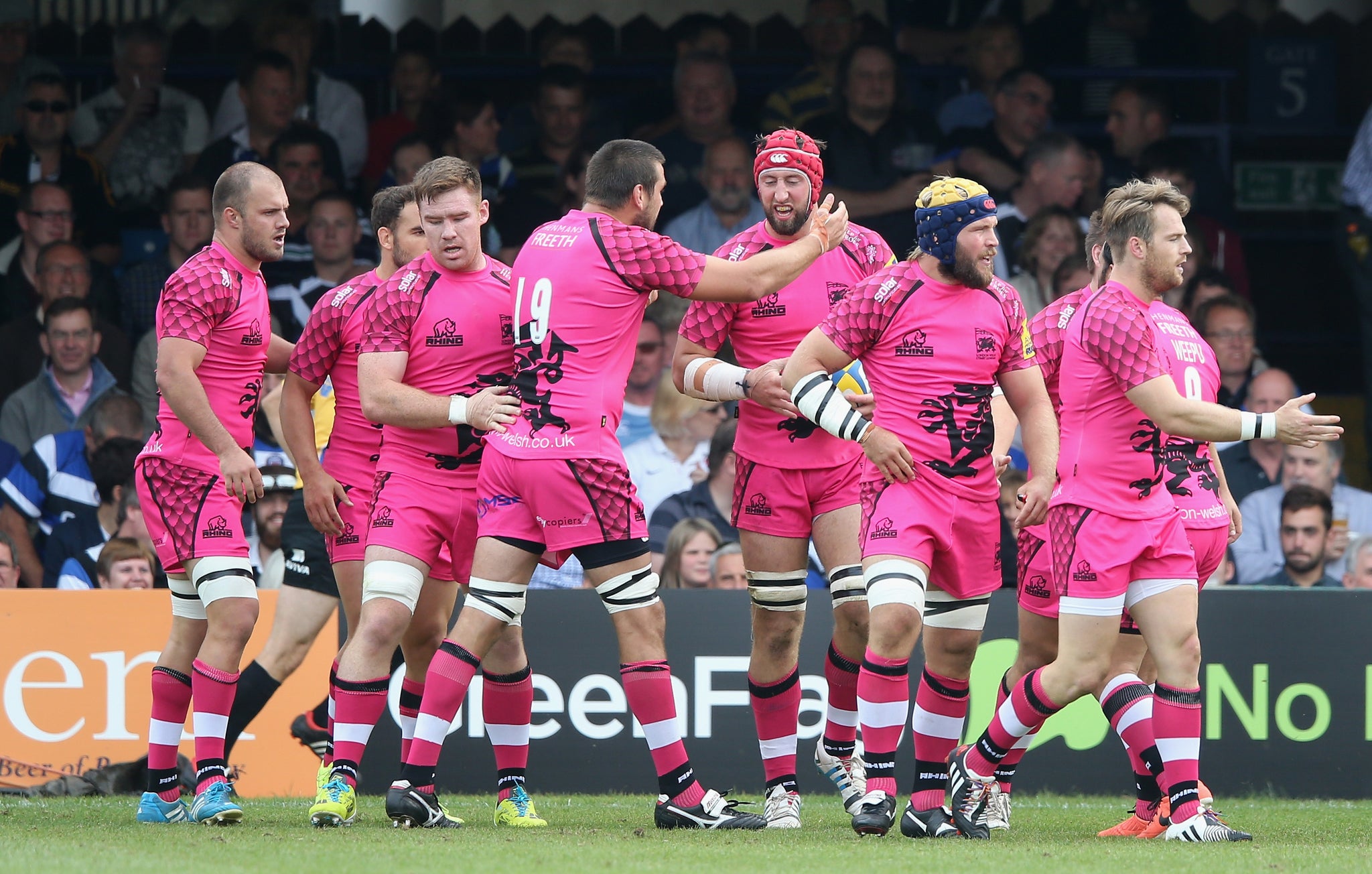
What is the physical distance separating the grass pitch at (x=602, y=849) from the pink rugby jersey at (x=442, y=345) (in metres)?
1.40

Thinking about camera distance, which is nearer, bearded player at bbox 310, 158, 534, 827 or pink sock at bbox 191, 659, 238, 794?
bearded player at bbox 310, 158, 534, 827

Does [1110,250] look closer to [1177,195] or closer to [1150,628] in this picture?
[1177,195]

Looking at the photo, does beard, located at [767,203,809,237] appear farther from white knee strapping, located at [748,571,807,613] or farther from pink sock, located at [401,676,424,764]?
pink sock, located at [401,676,424,764]

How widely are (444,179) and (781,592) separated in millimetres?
2078

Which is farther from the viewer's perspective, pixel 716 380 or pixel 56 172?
pixel 56 172

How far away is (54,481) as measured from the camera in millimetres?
10555

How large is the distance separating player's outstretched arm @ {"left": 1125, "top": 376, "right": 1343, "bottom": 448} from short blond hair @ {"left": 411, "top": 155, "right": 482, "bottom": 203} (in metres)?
2.58

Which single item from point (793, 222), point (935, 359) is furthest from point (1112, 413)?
point (793, 222)

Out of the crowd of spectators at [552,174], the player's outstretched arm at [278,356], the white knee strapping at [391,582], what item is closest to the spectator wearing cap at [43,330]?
the crowd of spectators at [552,174]

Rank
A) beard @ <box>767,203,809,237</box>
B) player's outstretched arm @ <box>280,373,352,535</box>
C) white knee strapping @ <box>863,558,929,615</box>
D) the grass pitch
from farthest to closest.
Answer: player's outstretched arm @ <box>280,373,352,535</box> → beard @ <box>767,203,809,237</box> → white knee strapping @ <box>863,558,929,615</box> → the grass pitch

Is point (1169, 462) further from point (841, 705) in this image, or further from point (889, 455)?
point (841, 705)

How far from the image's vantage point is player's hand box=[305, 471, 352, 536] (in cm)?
691

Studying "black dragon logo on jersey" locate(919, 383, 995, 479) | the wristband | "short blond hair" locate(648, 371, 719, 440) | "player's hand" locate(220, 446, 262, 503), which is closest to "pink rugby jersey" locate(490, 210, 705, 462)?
the wristband

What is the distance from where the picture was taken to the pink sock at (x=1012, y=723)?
6340 millimetres
